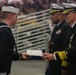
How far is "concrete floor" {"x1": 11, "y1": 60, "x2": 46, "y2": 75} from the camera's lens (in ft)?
38.6

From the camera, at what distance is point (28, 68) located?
12750mm

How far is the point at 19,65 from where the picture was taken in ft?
43.9

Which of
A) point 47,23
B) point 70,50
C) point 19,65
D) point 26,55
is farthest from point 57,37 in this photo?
point 47,23

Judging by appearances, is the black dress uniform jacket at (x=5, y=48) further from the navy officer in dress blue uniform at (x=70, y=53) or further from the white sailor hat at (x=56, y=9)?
the white sailor hat at (x=56, y=9)

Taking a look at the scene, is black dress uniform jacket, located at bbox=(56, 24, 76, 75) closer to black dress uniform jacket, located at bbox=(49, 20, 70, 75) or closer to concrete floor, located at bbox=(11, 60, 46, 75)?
black dress uniform jacket, located at bbox=(49, 20, 70, 75)

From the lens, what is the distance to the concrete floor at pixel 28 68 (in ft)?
38.6

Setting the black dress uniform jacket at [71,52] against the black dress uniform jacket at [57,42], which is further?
the black dress uniform jacket at [57,42]

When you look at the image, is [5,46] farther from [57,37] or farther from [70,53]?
Answer: [57,37]

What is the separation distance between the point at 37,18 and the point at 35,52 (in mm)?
9316

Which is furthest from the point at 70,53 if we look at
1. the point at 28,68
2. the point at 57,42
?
the point at 28,68

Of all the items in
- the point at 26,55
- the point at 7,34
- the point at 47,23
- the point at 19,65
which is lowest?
the point at 19,65

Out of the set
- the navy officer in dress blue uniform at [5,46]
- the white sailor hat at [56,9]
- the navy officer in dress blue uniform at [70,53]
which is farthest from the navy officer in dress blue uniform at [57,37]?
the navy officer in dress blue uniform at [5,46]

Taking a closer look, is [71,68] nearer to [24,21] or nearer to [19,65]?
[19,65]

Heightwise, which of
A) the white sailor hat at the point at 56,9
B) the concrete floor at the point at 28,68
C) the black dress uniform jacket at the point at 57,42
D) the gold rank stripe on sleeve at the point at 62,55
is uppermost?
the white sailor hat at the point at 56,9
